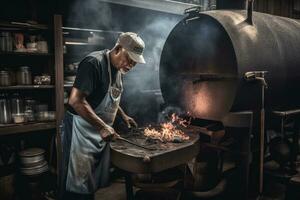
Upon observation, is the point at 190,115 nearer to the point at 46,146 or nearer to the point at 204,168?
the point at 204,168

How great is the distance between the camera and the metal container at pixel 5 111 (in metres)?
4.83

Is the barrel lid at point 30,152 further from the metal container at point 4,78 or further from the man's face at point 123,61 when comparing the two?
the man's face at point 123,61

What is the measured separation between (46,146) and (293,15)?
30.6 feet

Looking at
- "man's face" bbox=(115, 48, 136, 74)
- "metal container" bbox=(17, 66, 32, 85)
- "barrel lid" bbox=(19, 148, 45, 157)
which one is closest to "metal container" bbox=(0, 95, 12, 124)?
"metal container" bbox=(17, 66, 32, 85)

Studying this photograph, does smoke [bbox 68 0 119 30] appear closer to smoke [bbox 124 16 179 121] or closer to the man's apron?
smoke [bbox 124 16 179 121]

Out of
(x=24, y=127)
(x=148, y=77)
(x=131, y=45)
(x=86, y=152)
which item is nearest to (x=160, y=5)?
(x=148, y=77)

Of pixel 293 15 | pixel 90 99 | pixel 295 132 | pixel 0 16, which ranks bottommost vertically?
pixel 295 132

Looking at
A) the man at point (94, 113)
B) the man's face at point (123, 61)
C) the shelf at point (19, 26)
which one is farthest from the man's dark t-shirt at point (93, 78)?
the shelf at point (19, 26)

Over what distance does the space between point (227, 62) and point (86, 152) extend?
213 centimetres

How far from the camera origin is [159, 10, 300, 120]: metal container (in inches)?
147

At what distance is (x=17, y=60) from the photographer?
539 centimetres

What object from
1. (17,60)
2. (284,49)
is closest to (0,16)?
(17,60)

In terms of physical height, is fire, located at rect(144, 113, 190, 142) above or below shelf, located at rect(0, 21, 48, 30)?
below

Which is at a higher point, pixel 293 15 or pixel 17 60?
pixel 293 15
